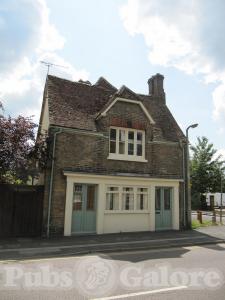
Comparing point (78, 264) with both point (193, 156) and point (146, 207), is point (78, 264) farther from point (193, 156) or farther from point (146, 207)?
point (193, 156)

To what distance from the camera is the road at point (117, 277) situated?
6016 mm

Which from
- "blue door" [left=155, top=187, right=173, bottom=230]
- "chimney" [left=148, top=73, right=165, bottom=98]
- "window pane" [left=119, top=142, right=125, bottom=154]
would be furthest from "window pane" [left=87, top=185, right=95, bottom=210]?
"chimney" [left=148, top=73, right=165, bottom=98]

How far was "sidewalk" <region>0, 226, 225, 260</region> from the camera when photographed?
1025 cm

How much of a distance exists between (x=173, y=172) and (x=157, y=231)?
3.68 meters

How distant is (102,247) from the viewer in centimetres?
1139

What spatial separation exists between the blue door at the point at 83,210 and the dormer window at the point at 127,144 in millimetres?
2372

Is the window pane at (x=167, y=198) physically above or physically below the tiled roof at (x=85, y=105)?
below

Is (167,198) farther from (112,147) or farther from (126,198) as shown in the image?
(112,147)

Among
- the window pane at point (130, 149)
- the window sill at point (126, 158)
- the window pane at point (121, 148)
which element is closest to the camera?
the window sill at point (126, 158)

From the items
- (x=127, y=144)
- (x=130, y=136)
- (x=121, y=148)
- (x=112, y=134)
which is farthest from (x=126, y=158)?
(x=112, y=134)

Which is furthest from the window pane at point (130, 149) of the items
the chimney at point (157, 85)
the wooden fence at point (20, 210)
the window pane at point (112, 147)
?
the chimney at point (157, 85)

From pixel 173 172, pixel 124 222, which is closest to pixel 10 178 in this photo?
pixel 124 222

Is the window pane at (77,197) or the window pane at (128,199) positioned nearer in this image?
the window pane at (77,197)

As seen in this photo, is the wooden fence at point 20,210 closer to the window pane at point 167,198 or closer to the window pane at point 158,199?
the window pane at point 158,199
